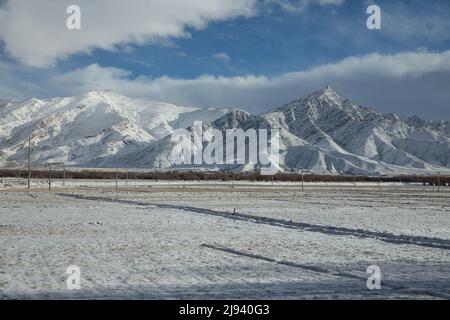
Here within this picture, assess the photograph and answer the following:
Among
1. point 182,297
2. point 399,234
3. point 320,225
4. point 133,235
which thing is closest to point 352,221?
point 320,225

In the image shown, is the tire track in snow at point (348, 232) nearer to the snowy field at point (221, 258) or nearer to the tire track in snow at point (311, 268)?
the snowy field at point (221, 258)

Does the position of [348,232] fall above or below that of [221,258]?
below

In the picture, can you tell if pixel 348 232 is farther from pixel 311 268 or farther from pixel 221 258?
pixel 311 268

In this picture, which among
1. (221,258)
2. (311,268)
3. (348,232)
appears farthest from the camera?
(348,232)

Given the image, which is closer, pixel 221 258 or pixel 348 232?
pixel 221 258

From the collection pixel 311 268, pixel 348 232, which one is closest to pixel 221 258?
Result: pixel 311 268

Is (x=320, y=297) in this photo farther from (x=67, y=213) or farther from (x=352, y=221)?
(x=67, y=213)

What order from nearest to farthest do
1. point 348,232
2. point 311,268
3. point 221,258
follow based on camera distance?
point 311,268
point 221,258
point 348,232

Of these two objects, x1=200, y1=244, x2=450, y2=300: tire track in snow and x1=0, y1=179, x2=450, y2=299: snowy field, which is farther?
x1=0, y1=179, x2=450, y2=299: snowy field

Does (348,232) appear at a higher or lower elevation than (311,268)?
lower

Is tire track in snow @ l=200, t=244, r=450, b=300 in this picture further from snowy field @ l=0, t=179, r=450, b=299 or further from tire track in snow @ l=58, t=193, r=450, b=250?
tire track in snow @ l=58, t=193, r=450, b=250

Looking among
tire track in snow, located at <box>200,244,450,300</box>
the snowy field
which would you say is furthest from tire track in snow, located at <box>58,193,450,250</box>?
tire track in snow, located at <box>200,244,450,300</box>

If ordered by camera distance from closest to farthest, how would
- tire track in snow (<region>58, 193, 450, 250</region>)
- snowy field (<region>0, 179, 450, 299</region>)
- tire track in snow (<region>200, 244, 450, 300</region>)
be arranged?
tire track in snow (<region>200, 244, 450, 300</region>) < snowy field (<region>0, 179, 450, 299</region>) < tire track in snow (<region>58, 193, 450, 250</region>)

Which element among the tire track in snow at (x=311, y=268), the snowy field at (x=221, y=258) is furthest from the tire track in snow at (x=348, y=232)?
the tire track in snow at (x=311, y=268)
